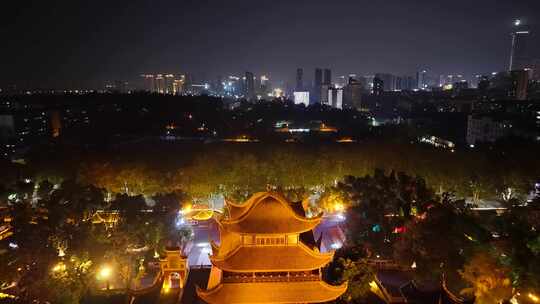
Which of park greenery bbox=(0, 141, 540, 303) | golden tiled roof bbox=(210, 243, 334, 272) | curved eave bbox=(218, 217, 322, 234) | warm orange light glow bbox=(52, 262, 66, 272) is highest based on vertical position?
curved eave bbox=(218, 217, 322, 234)

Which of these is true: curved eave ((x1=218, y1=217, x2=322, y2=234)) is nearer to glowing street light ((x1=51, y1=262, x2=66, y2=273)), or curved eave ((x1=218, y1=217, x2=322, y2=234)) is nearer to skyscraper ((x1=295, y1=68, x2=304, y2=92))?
glowing street light ((x1=51, y1=262, x2=66, y2=273))

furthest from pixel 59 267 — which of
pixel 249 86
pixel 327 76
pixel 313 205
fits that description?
pixel 327 76

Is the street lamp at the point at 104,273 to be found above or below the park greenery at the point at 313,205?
below

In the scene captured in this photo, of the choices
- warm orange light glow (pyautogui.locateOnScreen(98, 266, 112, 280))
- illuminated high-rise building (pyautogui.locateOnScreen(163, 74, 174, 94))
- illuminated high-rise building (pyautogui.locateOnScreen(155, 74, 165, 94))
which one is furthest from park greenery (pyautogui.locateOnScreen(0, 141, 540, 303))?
illuminated high-rise building (pyautogui.locateOnScreen(163, 74, 174, 94))

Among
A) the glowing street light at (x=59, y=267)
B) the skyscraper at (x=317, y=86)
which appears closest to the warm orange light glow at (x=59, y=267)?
the glowing street light at (x=59, y=267)

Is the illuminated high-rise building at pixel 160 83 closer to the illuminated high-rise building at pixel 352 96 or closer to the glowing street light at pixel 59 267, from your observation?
the illuminated high-rise building at pixel 352 96

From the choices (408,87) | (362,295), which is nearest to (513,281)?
(362,295)

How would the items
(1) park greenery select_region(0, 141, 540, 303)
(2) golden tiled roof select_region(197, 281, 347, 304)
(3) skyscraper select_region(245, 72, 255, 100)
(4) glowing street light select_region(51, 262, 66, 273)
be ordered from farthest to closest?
(3) skyscraper select_region(245, 72, 255, 100)
(4) glowing street light select_region(51, 262, 66, 273)
(1) park greenery select_region(0, 141, 540, 303)
(2) golden tiled roof select_region(197, 281, 347, 304)

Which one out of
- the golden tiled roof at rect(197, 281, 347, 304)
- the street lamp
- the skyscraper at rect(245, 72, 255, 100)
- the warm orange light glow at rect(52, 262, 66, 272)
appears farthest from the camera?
the skyscraper at rect(245, 72, 255, 100)
